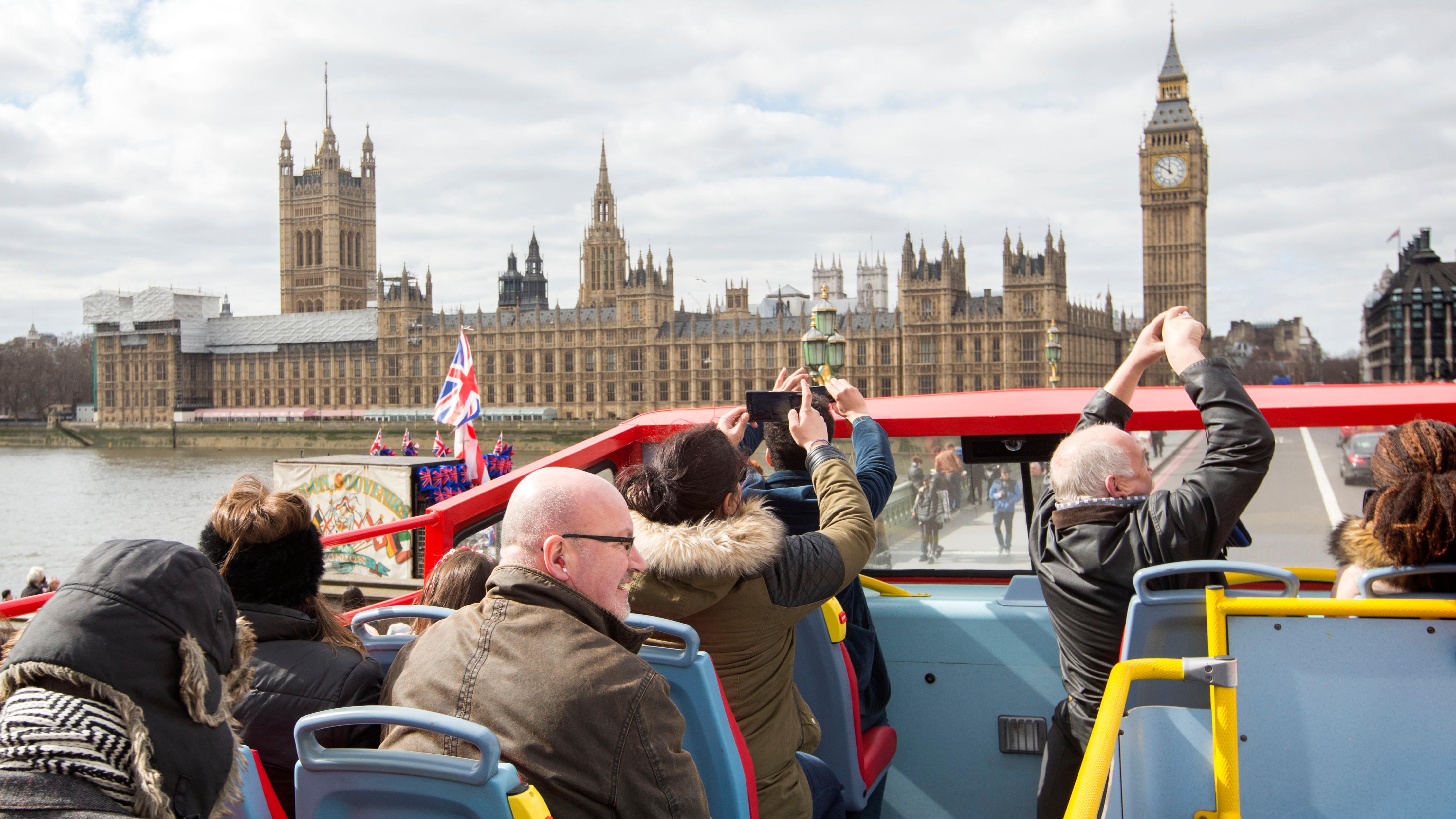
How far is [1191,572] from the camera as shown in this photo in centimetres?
162

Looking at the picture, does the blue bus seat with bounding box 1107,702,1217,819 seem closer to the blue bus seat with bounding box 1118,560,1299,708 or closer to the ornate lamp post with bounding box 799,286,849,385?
the blue bus seat with bounding box 1118,560,1299,708

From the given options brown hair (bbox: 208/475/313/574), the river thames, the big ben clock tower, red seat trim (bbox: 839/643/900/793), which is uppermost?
the big ben clock tower

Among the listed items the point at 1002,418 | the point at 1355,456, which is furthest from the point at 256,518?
the point at 1355,456

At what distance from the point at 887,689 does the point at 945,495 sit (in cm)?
95

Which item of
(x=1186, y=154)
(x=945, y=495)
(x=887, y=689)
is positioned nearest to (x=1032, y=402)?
(x=945, y=495)

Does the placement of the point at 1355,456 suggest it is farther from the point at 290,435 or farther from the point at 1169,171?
the point at 1169,171

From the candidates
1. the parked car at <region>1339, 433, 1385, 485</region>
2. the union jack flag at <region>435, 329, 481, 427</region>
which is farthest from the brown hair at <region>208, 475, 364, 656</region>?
the union jack flag at <region>435, 329, 481, 427</region>

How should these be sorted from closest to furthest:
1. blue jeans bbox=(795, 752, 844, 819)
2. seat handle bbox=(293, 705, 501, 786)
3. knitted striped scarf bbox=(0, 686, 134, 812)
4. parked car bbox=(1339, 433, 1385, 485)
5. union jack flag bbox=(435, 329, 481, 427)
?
knitted striped scarf bbox=(0, 686, 134, 812) → seat handle bbox=(293, 705, 501, 786) → blue jeans bbox=(795, 752, 844, 819) → parked car bbox=(1339, 433, 1385, 485) → union jack flag bbox=(435, 329, 481, 427)

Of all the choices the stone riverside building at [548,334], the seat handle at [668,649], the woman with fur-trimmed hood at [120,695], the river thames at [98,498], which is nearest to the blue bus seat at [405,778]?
the woman with fur-trimmed hood at [120,695]

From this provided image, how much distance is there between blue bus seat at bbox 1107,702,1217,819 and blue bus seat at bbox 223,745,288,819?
3.93ft

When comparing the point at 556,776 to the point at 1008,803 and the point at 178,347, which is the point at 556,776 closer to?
the point at 1008,803

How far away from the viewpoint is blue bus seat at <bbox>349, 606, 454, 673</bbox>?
157 cm

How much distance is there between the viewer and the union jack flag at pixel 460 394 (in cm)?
1060

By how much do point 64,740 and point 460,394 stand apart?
33.6 ft
